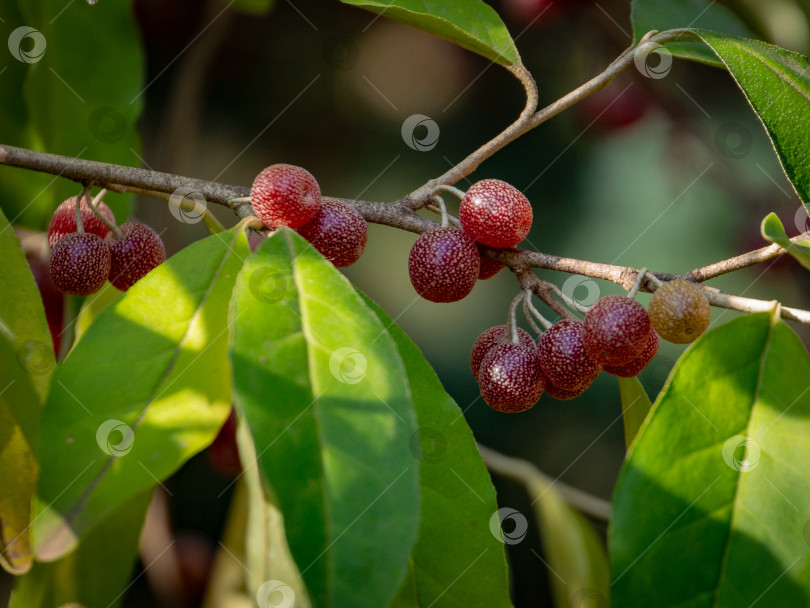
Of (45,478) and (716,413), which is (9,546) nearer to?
(45,478)

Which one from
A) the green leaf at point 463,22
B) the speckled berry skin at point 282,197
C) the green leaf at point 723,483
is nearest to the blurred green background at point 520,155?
the green leaf at point 463,22

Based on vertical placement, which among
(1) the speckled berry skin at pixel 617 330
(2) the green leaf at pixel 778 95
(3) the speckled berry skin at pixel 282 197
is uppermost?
(2) the green leaf at pixel 778 95

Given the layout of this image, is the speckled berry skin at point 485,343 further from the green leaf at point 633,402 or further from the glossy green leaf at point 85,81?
the glossy green leaf at point 85,81

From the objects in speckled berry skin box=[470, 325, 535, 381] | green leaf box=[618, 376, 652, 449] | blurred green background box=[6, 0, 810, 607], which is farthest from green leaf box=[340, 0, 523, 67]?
blurred green background box=[6, 0, 810, 607]

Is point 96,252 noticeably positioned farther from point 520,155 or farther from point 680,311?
point 520,155

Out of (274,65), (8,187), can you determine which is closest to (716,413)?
(8,187)
